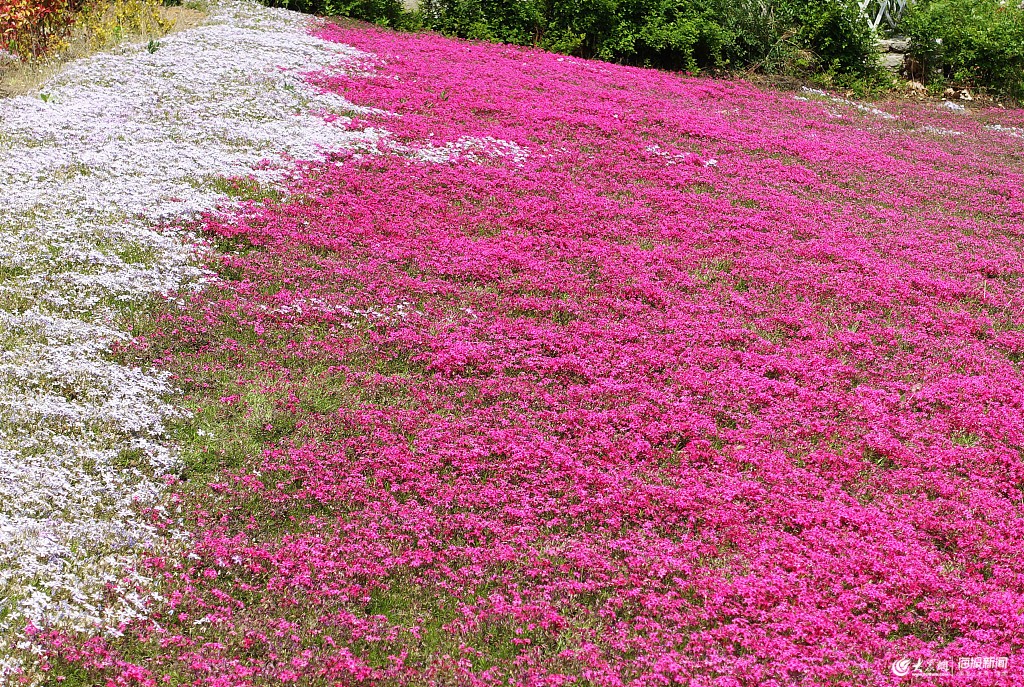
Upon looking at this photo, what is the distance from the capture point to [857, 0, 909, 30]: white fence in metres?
34.2

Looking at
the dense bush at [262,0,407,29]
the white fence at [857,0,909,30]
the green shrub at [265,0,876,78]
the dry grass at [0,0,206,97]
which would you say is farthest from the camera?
the white fence at [857,0,909,30]

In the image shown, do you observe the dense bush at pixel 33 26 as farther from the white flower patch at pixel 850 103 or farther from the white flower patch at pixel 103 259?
the white flower patch at pixel 850 103

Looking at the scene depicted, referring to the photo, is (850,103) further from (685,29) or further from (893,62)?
(685,29)

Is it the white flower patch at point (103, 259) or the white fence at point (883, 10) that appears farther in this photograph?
the white fence at point (883, 10)

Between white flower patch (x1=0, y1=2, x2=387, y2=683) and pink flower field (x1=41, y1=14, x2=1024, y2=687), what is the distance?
0.43 metres

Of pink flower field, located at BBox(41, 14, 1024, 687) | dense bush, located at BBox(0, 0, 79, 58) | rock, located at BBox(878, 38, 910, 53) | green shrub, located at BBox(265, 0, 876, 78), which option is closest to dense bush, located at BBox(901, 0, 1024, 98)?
rock, located at BBox(878, 38, 910, 53)

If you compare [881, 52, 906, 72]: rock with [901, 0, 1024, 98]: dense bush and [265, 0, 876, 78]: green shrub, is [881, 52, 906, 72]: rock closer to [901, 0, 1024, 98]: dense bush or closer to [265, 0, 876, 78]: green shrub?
[901, 0, 1024, 98]: dense bush

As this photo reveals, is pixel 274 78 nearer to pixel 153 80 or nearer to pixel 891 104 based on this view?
pixel 153 80

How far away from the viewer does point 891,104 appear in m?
29.4

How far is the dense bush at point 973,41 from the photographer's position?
3058 centimetres

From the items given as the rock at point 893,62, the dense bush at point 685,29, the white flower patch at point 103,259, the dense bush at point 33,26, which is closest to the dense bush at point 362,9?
the dense bush at point 685,29

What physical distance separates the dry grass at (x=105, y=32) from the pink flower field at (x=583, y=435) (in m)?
7.72

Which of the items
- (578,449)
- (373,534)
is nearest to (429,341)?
(578,449)

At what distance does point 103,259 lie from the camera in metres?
12.3
